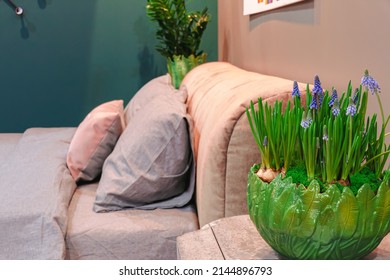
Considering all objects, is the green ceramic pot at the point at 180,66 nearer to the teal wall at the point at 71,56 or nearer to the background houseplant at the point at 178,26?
the background houseplant at the point at 178,26

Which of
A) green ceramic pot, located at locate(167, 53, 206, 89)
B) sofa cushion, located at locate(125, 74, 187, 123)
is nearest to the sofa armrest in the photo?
sofa cushion, located at locate(125, 74, 187, 123)

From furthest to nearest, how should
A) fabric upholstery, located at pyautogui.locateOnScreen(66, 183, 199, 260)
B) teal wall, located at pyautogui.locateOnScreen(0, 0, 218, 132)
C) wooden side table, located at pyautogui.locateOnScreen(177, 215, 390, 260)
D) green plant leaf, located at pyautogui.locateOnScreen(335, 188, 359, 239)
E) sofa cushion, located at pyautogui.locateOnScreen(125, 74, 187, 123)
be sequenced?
teal wall, located at pyautogui.locateOnScreen(0, 0, 218, 132), sofa cushion, located at pyautogui.locateOnScreen(125, 74, 187, 123), fabric upholstery, located at pyautogui.locateOnScreen(66, 183, 199, 260), wooden side table, located at pyautogui.locateOnScreen(177, 215, 390, 260), green plant leaf, located at pyautogui.locateOnScreen(335, 188, 359, 239)

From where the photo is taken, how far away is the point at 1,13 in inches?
146

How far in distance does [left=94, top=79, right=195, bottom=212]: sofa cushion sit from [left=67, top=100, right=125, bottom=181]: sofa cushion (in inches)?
10.6

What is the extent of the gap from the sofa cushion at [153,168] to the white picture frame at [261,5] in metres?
0.50

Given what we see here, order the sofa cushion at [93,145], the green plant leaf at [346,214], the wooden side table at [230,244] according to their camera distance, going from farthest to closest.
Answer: the sofa cushion at [93,145]
the wooden side table at [230,244]
the green plant leaf at [346,214]

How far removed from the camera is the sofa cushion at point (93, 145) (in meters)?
2.00

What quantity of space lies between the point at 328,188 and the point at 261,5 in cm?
153

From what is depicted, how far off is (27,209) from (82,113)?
236cm

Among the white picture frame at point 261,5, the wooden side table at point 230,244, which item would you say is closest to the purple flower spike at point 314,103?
the wooden side table at point 230,244

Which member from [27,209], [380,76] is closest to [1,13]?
[27,209]

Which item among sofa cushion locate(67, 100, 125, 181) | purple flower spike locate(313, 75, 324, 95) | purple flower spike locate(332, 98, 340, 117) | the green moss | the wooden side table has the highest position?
purple flower spike locate(313, 75, 324, 95)

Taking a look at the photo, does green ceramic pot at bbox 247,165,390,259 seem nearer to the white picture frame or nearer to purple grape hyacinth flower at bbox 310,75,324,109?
purple grape hyacinth flower at bbox 310,75,324,109

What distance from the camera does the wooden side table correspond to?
3.04ft
